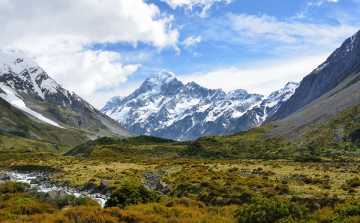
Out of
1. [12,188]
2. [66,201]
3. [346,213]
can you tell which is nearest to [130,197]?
[66,201]

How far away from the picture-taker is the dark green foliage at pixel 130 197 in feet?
75.8

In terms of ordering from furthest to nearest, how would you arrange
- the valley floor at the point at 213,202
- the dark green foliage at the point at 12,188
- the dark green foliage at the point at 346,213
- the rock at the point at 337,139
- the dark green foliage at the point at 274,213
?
the rock at the point at 337,139 < the dark green foliage at the point at 12,188 < the valley floor at the point at 213,202 < the dark green foliage at the point at 274,213 < the dark green foliage at the point at 346,213

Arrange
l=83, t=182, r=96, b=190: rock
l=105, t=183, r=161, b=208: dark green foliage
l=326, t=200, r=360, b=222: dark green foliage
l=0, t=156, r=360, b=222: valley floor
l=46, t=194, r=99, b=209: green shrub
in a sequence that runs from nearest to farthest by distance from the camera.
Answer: l=326, t=200, r=360, b=222: dark green foliage < l=0, t=156, r=360, b=222: valley floor < l=105, t=183, r=161, b=208: dark green foliage < l=46, t=194, r=99, b=209: green shrub < l=83, t=182, r=96, b=190: rock

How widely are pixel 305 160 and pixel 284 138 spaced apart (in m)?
36.8

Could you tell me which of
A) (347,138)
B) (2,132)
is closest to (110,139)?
(2,132)

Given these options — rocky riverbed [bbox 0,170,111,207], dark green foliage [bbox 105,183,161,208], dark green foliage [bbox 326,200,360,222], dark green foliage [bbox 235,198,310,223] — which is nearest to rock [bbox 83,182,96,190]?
rocky riverbed [bbox 0,170,111,207]

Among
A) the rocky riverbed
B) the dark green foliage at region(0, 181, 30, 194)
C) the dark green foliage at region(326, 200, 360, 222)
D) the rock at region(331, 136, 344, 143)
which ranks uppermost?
the dark green foliage at region(0, 181, 30, 194)

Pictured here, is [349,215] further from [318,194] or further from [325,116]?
[325,116]

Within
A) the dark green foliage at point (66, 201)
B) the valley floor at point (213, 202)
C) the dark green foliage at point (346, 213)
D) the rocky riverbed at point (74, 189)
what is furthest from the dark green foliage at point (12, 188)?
the dark green foliage at point (346, 213)

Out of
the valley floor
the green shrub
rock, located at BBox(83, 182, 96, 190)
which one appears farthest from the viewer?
rock, located at BBox(83, 182, 96, 190)

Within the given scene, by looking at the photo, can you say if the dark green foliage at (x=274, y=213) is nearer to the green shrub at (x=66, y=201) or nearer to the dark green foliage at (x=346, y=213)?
the dark green foliage at (x=346, y=213)

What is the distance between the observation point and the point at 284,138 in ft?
299

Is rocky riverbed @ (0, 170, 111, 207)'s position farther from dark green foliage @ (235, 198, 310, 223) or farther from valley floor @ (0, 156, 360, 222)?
dark green foliage @ (235, 198, 310, 223)

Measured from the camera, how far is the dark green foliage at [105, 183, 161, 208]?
2309cm
